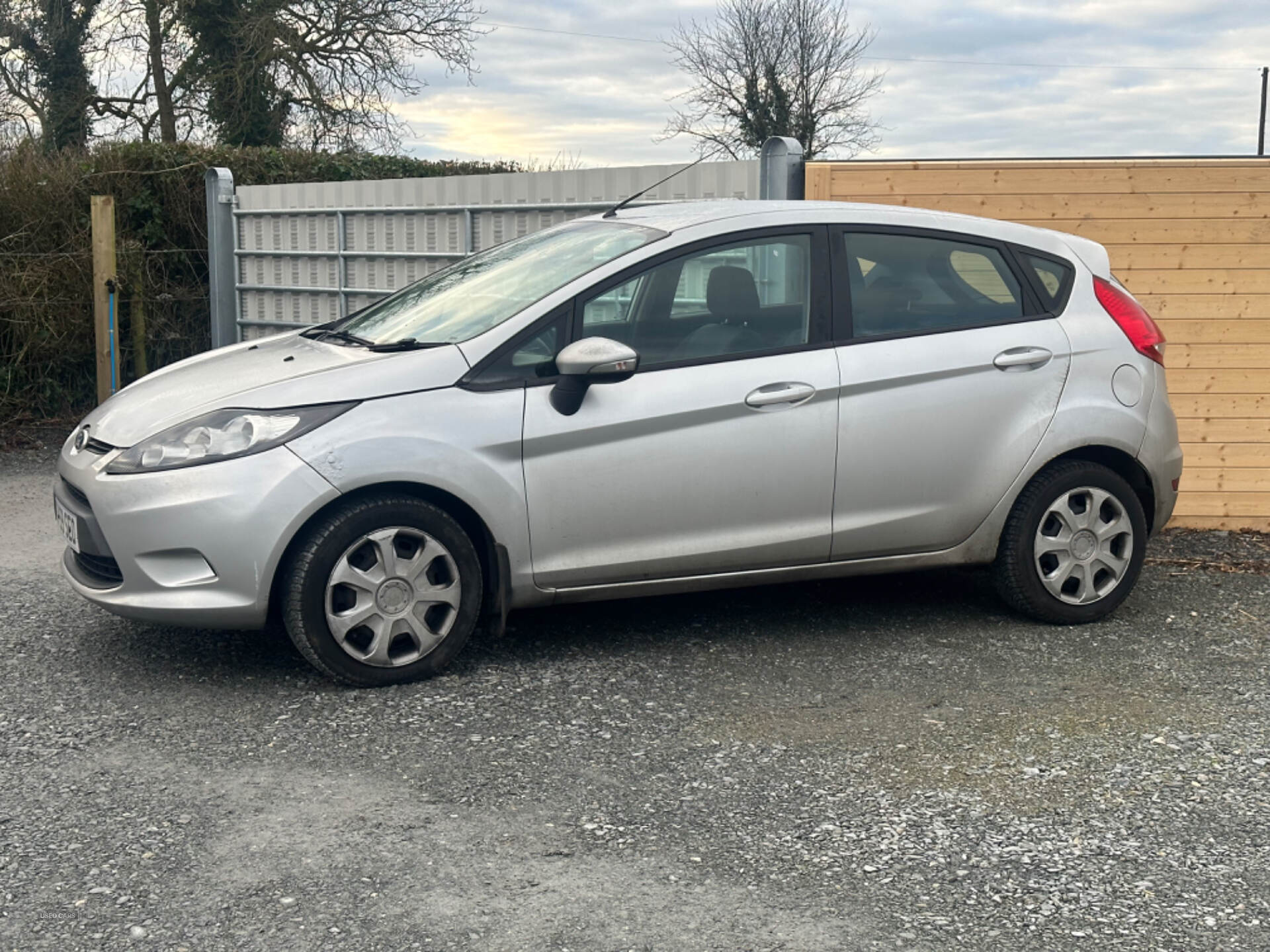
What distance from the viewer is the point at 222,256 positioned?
12.2 metres

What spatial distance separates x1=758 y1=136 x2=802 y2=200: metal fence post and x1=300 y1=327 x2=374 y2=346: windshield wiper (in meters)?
2.92

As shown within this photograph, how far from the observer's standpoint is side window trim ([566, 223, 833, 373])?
506 cm

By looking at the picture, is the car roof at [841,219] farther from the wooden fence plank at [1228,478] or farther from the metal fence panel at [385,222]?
the wooden fence plank at [1228,478]

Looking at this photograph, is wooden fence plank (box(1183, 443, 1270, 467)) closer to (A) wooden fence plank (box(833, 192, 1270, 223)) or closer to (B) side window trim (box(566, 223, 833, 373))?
(A) wooden fence plank (box(833, 192, 1270, 223))

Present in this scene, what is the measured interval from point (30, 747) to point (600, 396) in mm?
2193

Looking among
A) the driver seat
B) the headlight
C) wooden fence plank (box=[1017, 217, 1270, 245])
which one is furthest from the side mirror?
wooden fence plank (box=[1017, 217, 1270, 245])

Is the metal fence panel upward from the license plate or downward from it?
upward

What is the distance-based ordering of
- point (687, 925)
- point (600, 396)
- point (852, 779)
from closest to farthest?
point (687, 925) < point (852, 779) < point (600, 396)

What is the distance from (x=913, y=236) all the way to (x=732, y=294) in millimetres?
875

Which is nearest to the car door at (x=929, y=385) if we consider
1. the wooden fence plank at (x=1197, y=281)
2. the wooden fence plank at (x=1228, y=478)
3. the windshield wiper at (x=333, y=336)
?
the windshield wiper at (x=333, y=336)

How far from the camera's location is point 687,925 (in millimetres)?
3205

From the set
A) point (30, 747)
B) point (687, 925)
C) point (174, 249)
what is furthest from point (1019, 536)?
point (174, 249)

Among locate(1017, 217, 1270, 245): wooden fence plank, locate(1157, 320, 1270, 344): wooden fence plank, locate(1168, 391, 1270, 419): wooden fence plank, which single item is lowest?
locate(1168, 391, 1270, 419): wooden fence plank

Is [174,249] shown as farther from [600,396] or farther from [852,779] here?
[852,779]
